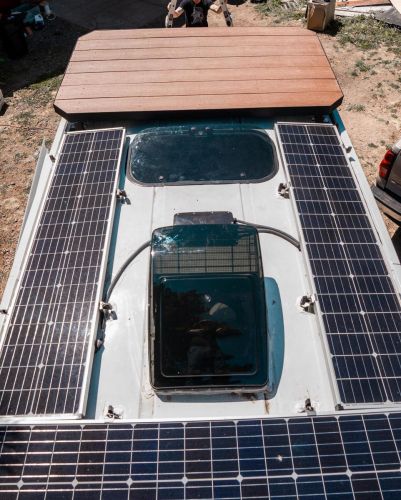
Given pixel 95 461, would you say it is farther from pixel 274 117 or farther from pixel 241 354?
pixel 274 117

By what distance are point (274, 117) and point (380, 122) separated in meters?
5.45

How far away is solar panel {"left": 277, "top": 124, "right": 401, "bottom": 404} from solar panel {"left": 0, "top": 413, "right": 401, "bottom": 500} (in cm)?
51

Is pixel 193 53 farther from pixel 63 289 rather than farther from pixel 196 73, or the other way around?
Result: pixel 63 289

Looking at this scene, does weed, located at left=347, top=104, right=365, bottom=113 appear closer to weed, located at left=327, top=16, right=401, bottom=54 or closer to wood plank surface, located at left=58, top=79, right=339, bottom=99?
weed, located at left=327, top=16, right=401, bottom=54

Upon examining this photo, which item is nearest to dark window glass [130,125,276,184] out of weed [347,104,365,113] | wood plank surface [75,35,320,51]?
wood plank surface [75,35,320,51]

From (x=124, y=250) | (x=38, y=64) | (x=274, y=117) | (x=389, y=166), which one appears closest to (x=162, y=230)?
(x=124, y=250)

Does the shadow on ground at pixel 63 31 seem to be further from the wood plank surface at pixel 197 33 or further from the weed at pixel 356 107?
the weed at pixel 356 107

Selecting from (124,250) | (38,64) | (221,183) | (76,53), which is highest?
(76,53)

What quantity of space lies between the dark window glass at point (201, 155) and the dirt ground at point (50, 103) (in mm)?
4094

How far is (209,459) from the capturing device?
4.03 m

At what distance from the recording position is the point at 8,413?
4.48 meters

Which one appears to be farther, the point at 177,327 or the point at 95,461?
the point at 177,327

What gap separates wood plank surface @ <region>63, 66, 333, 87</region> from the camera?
25.7ft

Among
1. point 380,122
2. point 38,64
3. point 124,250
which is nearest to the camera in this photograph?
point 124,250
